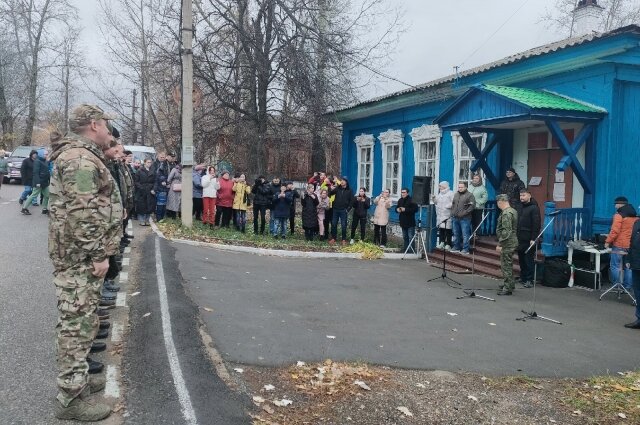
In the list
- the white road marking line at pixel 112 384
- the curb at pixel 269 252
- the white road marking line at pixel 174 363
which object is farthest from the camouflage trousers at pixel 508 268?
the white road marking line at pixel 112 384

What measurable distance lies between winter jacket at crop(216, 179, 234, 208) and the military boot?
10514 mm

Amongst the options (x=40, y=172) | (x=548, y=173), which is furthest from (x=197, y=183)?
(x=548, y=173)

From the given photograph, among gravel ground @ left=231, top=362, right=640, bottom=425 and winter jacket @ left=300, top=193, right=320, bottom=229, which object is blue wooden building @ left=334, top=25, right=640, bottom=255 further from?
gravel ground @ left=231, top=362, right=640, bottom=425

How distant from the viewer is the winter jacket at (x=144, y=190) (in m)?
13.1

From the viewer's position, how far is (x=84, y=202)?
3607 mm

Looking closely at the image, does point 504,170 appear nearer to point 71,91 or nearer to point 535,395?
point 535,395

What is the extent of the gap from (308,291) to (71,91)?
4891 centimetres

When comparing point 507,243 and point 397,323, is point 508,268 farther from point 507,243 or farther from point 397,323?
point 397,323

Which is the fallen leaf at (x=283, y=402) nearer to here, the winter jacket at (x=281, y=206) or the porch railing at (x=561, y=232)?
the porch railing at (x=561, y=232)

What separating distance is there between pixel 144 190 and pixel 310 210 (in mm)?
4173

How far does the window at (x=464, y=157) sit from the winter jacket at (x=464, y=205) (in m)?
1.94

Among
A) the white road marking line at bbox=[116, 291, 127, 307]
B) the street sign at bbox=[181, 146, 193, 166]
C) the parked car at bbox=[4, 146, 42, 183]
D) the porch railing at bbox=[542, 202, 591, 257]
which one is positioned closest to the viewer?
the white road marking line at bbox=[116, 291, 127, 307]

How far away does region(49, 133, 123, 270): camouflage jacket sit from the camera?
361cm

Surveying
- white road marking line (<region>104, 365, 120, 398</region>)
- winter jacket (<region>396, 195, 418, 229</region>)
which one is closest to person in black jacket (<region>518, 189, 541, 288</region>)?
winter jacket (<region>396, 195, 418, 229</region>)
